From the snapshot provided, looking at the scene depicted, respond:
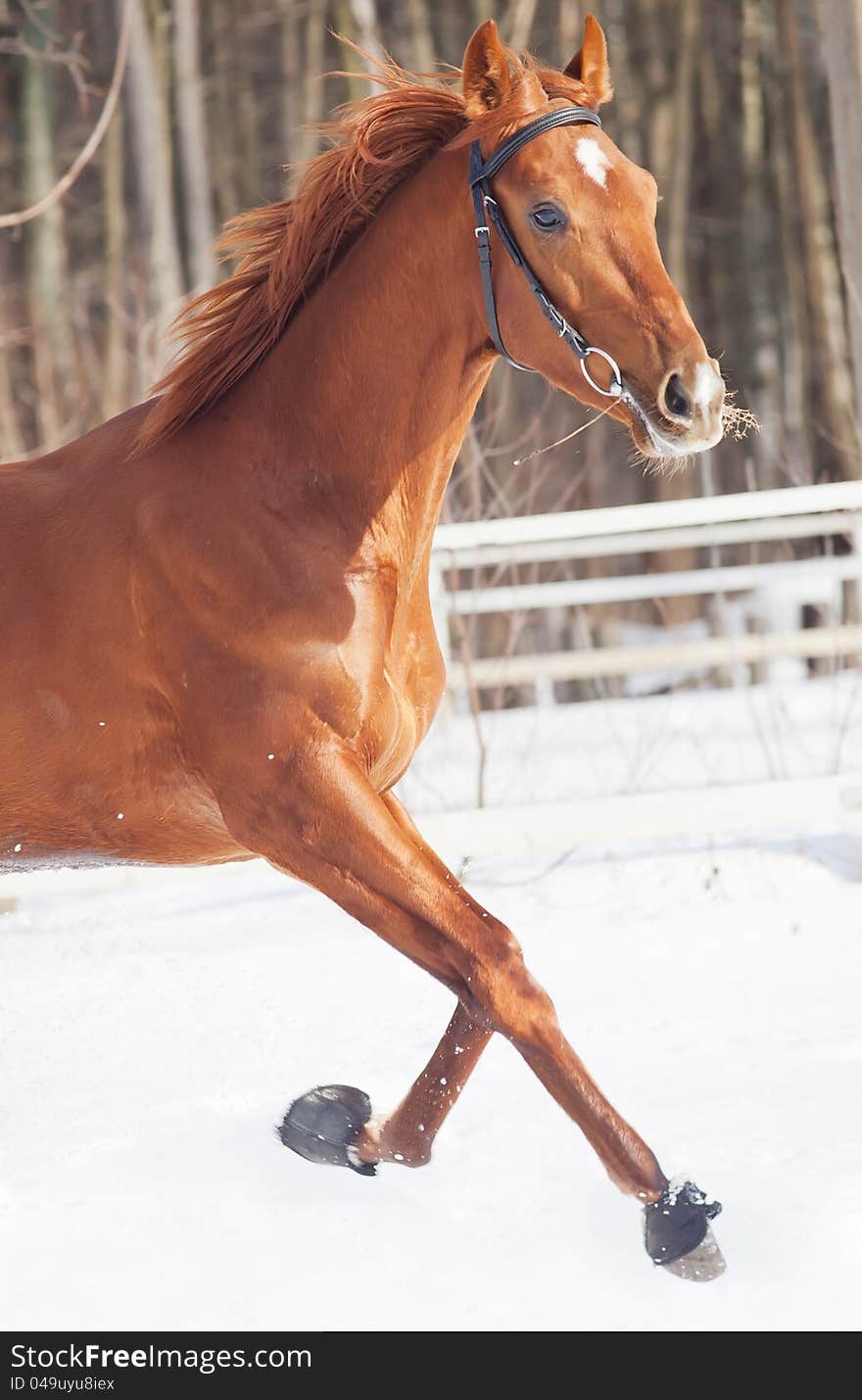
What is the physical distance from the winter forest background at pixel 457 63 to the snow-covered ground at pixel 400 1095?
21.3ft

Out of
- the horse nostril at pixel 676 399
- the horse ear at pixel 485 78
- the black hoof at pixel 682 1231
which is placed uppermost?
the horse ear at pixel 485 78

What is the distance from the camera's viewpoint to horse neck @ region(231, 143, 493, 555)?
2727 millimetres

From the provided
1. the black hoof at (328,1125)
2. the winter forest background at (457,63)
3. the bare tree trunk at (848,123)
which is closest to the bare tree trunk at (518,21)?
the winter forest background at (457,63)

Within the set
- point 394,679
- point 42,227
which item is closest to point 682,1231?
point 394,679

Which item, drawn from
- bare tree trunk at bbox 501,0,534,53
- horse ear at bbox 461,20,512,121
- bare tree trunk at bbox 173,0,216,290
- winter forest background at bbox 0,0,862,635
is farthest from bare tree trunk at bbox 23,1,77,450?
horse ear at bbox 461,20,512,121

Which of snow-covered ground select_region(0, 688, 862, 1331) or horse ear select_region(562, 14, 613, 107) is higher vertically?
horse ear select_region(562, 14, 613, 107)

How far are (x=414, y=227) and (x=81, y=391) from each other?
5.74 meters

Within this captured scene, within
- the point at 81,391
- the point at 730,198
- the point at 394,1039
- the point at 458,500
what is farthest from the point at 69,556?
the point at 730,198

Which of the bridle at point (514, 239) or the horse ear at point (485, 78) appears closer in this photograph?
the bridle at point (514, 239)

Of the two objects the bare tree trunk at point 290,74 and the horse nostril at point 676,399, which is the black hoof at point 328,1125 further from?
the bare tree trunk at point 290,74

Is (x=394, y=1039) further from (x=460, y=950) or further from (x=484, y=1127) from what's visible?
(x=460, y=950)

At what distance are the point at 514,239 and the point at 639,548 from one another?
5.29m

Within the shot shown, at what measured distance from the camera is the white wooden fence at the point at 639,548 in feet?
16.2

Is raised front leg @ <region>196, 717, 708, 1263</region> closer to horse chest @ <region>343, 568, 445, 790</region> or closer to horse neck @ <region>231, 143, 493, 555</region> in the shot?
horse chest @ <region>343, 568, 445, 790</region>
